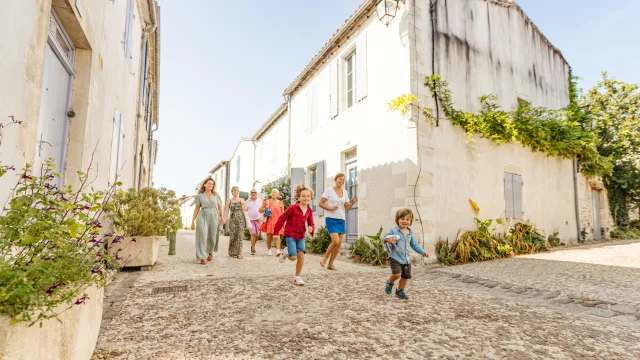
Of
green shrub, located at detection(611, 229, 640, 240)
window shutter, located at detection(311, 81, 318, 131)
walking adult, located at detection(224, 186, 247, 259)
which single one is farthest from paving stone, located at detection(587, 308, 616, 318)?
green shrub, located at detection(611, 229, 640, 240)

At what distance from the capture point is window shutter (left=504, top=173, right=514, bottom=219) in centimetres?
809

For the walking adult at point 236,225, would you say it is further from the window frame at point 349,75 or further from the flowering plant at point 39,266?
the flowering plant at point 39,266

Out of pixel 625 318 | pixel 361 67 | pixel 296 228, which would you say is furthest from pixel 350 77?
pixel 625 318

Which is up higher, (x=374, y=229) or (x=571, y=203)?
(x=571, y=203)

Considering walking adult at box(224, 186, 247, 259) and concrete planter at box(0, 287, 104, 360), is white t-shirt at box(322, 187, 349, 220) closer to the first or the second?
walking adult at box(224, 186, 247, 259)

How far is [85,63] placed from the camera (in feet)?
13.0

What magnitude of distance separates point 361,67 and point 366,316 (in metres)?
6.22

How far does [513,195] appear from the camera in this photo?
8.29m

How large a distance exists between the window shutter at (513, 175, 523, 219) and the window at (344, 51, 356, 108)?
14.0 feet


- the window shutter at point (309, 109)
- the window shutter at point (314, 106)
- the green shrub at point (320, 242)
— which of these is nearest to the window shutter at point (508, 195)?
the green shrub at point (320, 242)

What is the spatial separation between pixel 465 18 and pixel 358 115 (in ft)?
10.4

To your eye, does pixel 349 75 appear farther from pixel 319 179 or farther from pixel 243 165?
pixel 243 165

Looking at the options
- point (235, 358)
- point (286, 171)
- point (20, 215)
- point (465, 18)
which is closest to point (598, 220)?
point (465, 18)

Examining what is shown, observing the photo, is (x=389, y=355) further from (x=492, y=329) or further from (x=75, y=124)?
(x=75, y=124)
